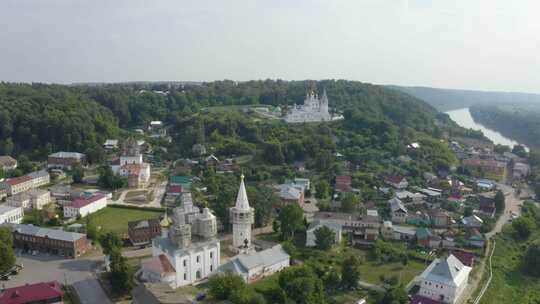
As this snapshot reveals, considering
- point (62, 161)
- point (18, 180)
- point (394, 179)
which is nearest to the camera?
point (18, 180)

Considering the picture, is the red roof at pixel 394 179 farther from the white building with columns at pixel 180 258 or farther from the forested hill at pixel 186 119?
the white building with columns at pixel 180 258

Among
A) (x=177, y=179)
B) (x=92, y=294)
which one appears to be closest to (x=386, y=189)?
(x=177, y=179)

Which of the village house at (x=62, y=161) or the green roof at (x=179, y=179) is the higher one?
the village house at (x=62, y=161)

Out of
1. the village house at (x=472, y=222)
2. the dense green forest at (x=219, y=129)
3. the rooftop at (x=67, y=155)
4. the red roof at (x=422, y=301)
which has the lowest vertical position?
the red roof at (x=422, y=301)

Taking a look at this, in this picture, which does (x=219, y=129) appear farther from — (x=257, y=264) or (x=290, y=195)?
(x=257, y=264)

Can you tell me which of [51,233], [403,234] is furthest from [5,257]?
[403,234]

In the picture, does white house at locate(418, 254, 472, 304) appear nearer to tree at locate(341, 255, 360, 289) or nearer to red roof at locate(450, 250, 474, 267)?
red roof at locate(450, 250, 474, 267)

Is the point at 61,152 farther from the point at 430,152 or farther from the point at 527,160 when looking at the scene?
the point at 527,160

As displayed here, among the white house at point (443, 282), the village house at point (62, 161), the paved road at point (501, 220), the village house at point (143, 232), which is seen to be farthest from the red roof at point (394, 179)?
the village house at point (62, 161)
